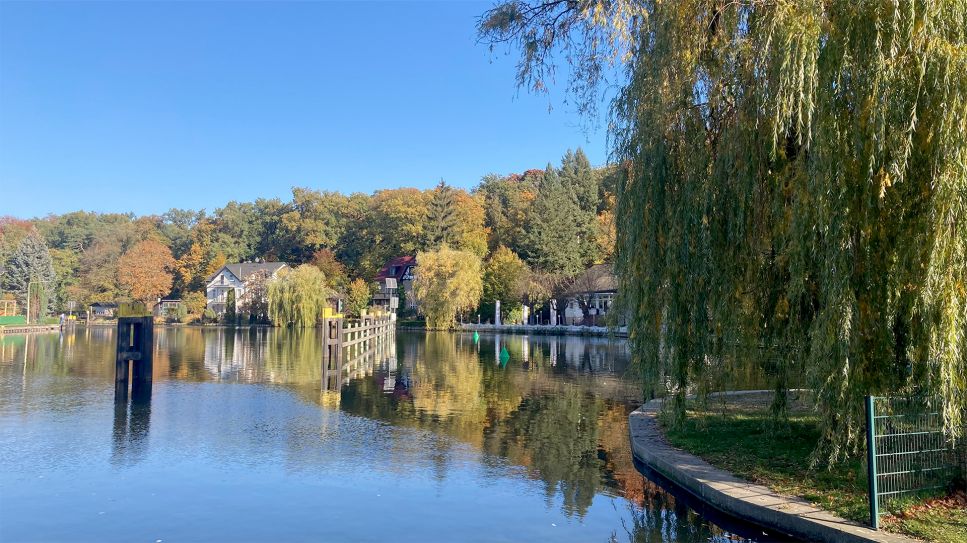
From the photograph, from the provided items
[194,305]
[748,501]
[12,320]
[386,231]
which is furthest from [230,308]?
[748,501]

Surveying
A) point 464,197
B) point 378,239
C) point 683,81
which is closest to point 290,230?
point 378,239

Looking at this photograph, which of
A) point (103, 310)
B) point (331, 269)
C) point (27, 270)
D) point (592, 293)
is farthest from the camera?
point (103, 310)

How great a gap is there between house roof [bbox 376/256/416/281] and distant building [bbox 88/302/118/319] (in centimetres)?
3473

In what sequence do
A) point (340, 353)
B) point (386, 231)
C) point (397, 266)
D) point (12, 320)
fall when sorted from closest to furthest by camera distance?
point (340, 353) < point (12, 320) < point (397, 266) < point (386, 231)

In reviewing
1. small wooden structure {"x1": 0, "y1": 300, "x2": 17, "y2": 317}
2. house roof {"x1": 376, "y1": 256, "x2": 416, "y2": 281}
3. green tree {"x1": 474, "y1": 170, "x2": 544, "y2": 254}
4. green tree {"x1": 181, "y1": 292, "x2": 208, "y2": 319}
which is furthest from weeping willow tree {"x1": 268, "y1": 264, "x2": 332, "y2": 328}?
small wooden structure {"x1": 0, "y1": 300, "x2": 17, "y2": 317}

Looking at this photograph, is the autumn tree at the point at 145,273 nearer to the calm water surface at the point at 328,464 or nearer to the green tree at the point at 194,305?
the green tree at the point at 194,305

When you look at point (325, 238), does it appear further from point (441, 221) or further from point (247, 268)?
point (441, 221)

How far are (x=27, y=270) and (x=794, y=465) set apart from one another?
79.5 meters

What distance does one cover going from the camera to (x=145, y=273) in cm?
7788

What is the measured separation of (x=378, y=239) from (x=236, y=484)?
6627 cm

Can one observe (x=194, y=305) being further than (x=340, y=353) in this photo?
Yes

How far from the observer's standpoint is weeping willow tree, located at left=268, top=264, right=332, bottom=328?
60.7 meters

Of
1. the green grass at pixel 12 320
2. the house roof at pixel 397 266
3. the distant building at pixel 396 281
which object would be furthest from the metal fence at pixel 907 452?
the house roof at pixel 397 266

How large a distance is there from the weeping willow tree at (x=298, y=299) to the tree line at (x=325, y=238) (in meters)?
5.84
